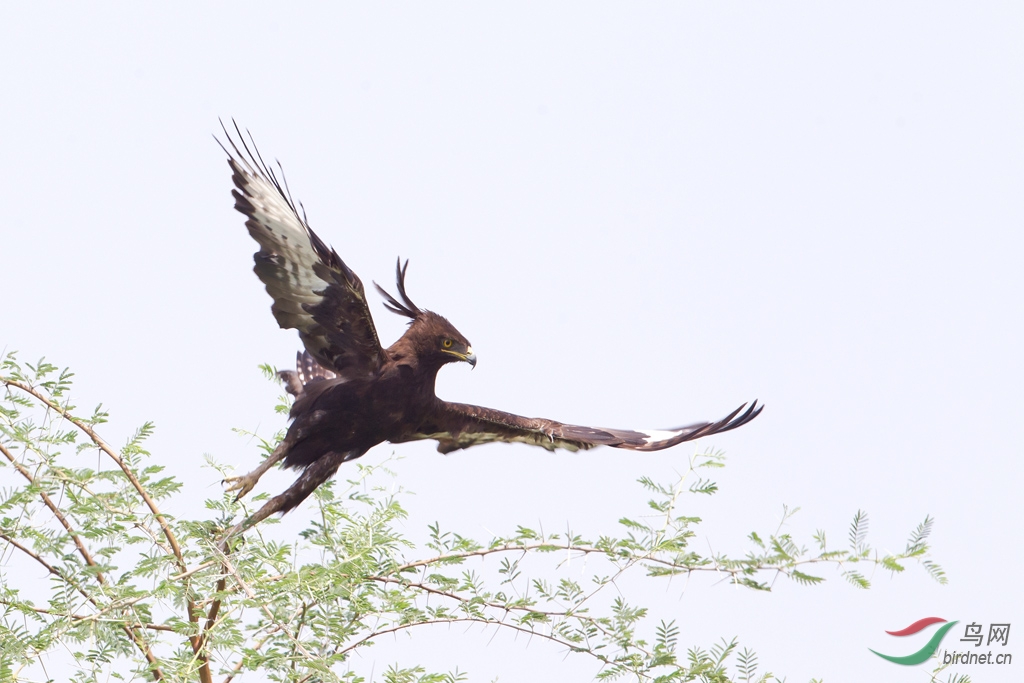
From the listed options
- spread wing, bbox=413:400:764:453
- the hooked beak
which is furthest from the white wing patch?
the hooked beak

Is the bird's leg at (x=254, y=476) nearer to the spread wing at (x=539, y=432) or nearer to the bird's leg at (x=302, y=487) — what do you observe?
the bird's leg at (x=302, y=487)

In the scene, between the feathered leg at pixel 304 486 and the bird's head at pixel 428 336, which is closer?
the feathered leg at pixel 304 486

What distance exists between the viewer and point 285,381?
275 inches

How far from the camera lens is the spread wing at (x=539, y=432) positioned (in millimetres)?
6773

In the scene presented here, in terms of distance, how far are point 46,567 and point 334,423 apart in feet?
5.39

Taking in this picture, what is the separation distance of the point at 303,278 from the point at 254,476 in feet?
3.63

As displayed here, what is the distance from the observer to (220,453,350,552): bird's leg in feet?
18.4

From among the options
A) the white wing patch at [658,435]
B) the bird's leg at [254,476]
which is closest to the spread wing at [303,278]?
the bird's leg at [254,476]

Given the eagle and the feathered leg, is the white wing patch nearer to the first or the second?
the eagle

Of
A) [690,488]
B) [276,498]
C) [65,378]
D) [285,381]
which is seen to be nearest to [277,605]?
[276,498]

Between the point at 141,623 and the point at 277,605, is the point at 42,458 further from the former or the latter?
the point at 277,605

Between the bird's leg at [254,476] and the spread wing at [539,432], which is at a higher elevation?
the spread wing at [539,432]

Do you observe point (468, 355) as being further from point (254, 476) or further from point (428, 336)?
point (254, 476)

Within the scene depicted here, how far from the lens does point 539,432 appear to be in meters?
7.22
